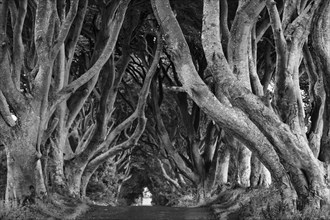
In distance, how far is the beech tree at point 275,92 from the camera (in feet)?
23.5

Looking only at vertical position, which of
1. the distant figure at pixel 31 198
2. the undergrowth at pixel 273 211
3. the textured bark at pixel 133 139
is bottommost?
the undergrowth at pixel 273 211

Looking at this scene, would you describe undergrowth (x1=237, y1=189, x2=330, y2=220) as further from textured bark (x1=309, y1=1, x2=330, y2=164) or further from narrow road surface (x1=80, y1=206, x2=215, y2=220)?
textured bark (x1=309, y1=1, x2=330, y2=164)

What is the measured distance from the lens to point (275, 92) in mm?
7859

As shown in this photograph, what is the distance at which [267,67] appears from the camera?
14.5 m

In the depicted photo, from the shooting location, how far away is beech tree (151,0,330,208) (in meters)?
7.16

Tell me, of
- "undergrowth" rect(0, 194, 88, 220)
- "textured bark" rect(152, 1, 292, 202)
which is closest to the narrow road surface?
"undergrowth" rect(0, 194, 88, 220)

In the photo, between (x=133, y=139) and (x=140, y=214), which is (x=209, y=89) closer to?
(x=140, y=214)

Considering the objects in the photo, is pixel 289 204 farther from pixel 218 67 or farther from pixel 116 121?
pixel 116 121

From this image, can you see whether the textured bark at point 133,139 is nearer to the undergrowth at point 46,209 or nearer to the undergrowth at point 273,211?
the undergrowth at point 46,209

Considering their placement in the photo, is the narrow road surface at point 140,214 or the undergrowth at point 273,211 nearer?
the undergrowth at point 273,211

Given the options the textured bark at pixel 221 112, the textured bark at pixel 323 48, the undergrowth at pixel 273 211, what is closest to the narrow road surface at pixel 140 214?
the undergrowth at pixel 273 211

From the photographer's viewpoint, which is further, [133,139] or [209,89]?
[133,139]

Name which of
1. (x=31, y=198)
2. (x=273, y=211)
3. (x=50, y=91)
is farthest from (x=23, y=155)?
(x=273, y=211)

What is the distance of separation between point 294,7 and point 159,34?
6025mm
